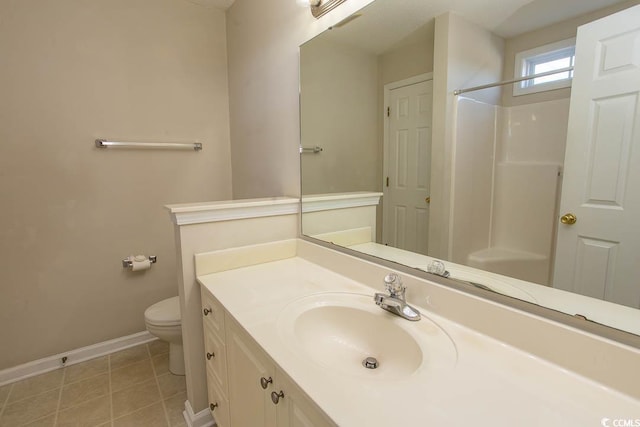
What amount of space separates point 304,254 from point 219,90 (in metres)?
1.57

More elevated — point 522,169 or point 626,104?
point 626,104

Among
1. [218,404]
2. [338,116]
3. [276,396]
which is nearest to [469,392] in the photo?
[276,396]

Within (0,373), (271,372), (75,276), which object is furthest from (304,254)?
(0,373)

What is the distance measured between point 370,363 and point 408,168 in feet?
2.23

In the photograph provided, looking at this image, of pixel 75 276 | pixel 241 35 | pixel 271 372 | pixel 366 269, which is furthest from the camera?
pixel 241 35

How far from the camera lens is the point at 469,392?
2.06ft

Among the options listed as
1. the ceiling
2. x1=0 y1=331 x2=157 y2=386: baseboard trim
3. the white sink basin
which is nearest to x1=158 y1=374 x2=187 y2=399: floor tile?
x1=0 y1=331 x2=157 y2=386: baseboard trim

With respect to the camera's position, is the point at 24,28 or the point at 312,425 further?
the point at 24,28

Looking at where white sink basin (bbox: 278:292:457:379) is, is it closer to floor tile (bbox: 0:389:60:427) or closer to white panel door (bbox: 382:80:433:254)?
white panel door (bbox: 382:80:433:254)

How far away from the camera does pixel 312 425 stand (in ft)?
2.19

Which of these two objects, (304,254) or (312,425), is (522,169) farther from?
(304,254)

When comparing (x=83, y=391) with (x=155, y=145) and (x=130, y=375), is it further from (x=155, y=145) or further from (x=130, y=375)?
(x=155, y=145)

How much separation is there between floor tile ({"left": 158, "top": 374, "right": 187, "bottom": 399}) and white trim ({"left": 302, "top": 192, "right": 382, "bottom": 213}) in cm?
125

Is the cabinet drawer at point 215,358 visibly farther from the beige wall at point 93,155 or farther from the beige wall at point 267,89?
the beige wall at point 93,155
